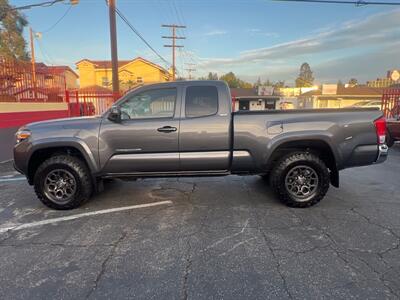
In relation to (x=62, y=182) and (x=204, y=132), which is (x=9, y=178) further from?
(x=204, y=132)

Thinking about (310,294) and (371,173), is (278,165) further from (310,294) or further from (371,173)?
(371,173)

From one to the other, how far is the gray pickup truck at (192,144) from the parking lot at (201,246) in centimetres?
52

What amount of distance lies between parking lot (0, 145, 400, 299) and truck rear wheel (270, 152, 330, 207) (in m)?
0.20

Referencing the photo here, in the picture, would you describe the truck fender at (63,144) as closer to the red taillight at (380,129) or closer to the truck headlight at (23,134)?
the truck headlight at (23,134)

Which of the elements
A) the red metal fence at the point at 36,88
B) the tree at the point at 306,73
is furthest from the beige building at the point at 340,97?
the tree at the point at 306,73

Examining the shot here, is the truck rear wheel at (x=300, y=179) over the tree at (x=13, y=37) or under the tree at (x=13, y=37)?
under

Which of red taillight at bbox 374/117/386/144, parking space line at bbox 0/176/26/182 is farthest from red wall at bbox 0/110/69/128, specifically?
red taillight at bbox 374/117/386/144

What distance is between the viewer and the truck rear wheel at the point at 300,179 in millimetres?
4539

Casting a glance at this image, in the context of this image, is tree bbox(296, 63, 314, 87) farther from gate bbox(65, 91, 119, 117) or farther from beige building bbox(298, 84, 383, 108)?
gate bbox(65, 91, 119, 117)

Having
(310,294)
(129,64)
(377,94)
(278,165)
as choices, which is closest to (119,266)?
(310,294)

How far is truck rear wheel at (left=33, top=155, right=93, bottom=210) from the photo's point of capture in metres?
4.51

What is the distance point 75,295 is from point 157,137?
2.44m

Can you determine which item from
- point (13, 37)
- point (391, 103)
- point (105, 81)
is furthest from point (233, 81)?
point (391, 103)

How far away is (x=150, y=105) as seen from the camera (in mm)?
4629
